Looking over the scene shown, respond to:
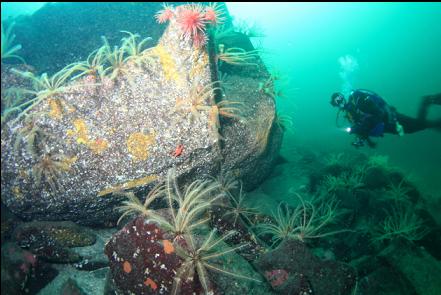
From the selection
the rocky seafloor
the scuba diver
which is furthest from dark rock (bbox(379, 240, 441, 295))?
the scuba diver

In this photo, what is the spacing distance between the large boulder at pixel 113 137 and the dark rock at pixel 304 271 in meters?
1.99

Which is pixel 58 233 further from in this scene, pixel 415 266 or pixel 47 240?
pixel 415 266

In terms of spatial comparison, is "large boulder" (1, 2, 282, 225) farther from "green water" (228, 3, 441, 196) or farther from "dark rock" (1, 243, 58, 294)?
"green water" (228, 3, 441, 196)

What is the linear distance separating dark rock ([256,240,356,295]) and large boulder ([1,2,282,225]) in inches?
78.5

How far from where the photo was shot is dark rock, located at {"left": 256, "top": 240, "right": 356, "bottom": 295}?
439cm

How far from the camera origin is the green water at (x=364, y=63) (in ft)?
73.3

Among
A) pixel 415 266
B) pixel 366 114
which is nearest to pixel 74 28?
pixel 366 114

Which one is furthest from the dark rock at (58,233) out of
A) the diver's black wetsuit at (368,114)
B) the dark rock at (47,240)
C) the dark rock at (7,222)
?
the diver's black wetsuit at (368,114)

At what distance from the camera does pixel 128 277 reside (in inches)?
157

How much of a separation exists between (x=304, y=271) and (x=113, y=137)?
3.86 meters

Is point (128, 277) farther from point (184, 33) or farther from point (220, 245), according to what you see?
point (184, 33)

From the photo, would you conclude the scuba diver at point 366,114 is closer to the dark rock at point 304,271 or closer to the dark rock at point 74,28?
the dark rock at point 304,271

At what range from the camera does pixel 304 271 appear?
4.52 m

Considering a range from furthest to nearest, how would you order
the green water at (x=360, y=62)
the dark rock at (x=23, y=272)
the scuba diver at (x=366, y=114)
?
1. the green water at (x=360, y=62)
2. the scuba diver at (x=366, y=114)
3. the dark rock at (x=23, y=272)
